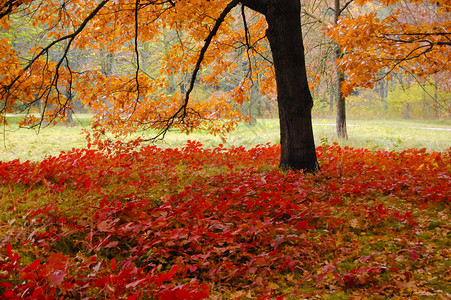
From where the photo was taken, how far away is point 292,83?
5523 millimetres

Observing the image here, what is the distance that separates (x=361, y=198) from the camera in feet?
15.1

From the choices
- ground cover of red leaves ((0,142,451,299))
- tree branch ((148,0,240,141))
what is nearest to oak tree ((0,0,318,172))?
tree branch ((148,0,240,141))

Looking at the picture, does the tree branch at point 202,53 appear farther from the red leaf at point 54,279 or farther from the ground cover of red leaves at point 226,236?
the red leaf at point 54,279

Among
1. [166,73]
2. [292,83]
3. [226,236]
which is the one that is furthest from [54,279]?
[166,73]

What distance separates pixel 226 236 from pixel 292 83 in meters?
3.25

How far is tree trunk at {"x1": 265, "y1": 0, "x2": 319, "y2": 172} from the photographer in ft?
17.7

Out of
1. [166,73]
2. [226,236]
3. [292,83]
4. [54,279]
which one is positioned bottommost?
[226,236]

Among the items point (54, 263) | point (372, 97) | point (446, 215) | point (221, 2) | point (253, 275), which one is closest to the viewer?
point (54, 263)

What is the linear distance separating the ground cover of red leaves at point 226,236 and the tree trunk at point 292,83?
52cm

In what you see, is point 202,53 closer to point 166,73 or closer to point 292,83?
point 292,83

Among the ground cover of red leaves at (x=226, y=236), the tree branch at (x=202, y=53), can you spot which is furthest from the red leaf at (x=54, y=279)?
the tree branch at (x=202, y=53)

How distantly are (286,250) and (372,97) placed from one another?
38.4 m

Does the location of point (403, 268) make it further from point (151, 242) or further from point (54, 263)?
point (54, 263)

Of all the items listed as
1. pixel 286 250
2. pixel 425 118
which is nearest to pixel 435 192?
pixel 286 250
